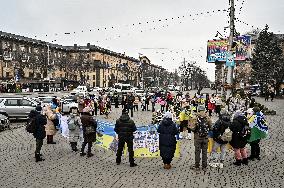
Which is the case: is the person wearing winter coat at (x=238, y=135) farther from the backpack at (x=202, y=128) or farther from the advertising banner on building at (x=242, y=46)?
the advertising banner on building at (x=242, y=46)

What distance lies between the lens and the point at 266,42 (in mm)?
64188

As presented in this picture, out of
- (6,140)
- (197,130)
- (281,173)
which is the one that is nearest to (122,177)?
(197,130)

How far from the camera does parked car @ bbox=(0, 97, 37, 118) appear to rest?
2145 cm

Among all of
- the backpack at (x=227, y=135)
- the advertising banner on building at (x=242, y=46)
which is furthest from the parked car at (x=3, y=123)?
the advertising banner on building at (x=242, y=46)

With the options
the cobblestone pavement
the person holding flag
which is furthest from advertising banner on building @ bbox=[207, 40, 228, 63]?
the person holding flag

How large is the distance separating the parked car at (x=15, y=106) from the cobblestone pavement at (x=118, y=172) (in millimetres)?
9370

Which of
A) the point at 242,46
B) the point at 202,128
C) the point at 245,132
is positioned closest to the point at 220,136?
the point at 202,128

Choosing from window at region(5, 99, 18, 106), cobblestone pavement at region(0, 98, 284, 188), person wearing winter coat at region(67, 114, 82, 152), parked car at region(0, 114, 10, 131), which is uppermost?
window at region(5, 99, 18, 106)

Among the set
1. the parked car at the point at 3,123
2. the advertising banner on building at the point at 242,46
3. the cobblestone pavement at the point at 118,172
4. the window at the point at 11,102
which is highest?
the advertising banner on building at the point at 242,46

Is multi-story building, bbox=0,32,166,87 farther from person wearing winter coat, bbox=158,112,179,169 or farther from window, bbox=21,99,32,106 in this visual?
person wearing winter coat, bbox=158,112,179,169

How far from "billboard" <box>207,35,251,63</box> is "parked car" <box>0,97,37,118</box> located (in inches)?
517

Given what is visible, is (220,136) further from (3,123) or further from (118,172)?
(3,123)

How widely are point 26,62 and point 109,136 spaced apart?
69.9 meters

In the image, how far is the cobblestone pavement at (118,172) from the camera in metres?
8.66
